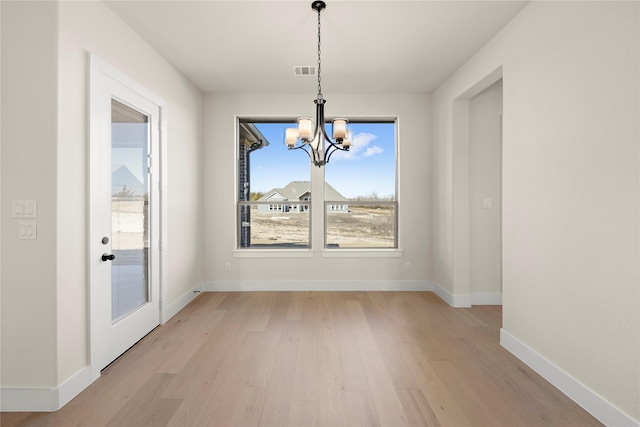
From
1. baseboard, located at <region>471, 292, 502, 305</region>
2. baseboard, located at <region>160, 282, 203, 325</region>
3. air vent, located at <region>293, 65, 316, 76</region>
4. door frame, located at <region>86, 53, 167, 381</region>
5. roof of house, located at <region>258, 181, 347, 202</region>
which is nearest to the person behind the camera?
door frame, located at <region>86, 53, 167, 381</region>

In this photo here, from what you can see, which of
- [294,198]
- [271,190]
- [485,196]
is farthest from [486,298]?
[271,190]

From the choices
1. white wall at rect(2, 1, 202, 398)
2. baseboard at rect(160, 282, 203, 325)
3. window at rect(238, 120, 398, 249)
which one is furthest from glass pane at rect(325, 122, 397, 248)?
white wall at rect(2, 1, 202, 398)

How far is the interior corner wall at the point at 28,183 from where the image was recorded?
2057mm

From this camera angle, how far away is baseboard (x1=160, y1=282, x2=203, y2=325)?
3.54 m

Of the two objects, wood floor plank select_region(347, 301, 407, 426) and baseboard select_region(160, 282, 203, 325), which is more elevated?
baseboard select_region(160, 282, 203, 325)

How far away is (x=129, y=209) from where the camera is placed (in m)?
2.96

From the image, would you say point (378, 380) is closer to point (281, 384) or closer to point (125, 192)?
point (281, 384)

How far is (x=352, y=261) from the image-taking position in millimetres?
4805

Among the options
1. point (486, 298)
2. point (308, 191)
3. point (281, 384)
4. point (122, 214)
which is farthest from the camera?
point (308, 191)

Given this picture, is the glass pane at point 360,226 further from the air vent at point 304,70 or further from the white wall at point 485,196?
the air vent at point 304,70

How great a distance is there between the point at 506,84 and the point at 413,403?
2.74m

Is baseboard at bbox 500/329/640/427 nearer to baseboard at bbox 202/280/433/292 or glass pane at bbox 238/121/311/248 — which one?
baseboard at bbox 202/280/433/292

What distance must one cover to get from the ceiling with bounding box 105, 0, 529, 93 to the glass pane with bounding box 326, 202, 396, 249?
5.87ft

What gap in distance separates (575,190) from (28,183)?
354 centimetres
